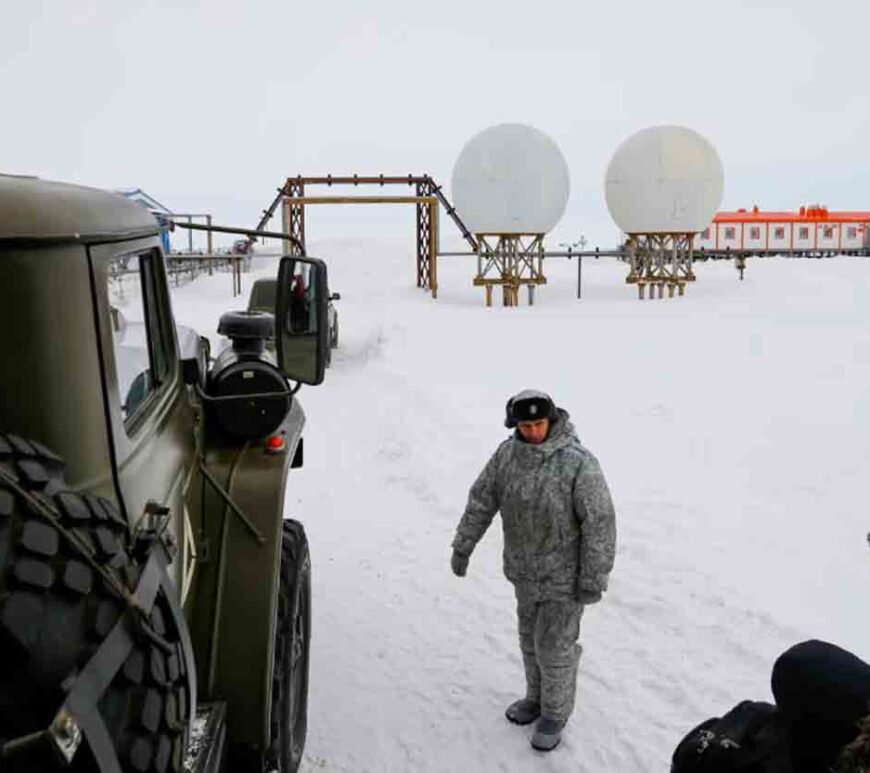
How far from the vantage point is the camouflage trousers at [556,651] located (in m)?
4.64

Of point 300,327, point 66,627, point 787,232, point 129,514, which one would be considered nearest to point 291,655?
point 300,327

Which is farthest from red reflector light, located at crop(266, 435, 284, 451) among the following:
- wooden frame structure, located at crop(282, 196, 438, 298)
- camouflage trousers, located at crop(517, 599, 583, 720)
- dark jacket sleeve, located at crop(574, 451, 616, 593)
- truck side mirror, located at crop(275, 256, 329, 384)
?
wooden frame structure, located at crop(282, 196, 438, 298)

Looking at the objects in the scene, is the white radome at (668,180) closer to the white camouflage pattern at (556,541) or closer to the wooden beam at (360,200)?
the wooden beam at (360,200)

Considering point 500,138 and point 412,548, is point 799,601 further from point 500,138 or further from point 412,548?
point 500,138

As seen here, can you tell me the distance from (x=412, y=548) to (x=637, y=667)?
250cm

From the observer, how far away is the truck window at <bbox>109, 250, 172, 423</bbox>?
2.53 m

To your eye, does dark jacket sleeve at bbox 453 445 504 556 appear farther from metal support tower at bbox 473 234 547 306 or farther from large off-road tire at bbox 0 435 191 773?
metal support tower at bbox 473 234 547 306

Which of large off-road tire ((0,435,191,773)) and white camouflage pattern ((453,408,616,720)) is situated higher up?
large off-road tire ((0,435,191,773))

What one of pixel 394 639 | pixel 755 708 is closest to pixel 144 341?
pixel 755 708

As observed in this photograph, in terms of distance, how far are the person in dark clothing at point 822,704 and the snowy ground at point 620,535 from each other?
2.77 m

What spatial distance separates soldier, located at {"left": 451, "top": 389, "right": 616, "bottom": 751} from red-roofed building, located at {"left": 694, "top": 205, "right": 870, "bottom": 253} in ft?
143

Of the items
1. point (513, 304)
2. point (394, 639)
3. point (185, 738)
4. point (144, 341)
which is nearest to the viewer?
point (185, 738)

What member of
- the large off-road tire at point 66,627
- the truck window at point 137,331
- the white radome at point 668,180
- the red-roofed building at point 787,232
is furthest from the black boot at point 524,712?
the red-roofed building at point 787,232

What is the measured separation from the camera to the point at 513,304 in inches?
1005
